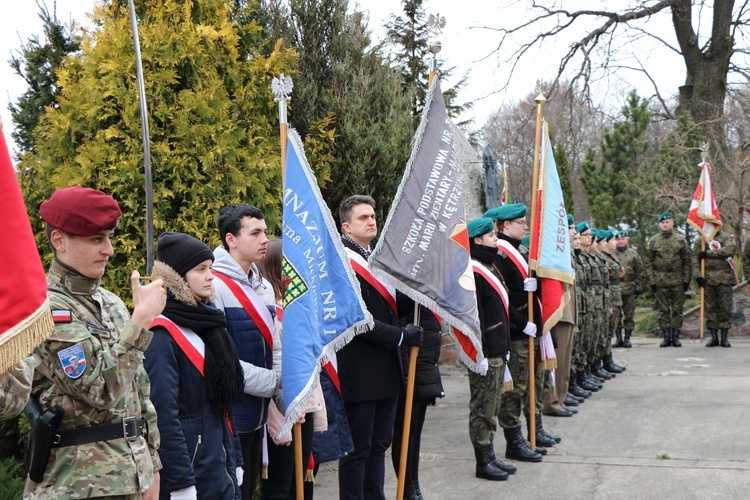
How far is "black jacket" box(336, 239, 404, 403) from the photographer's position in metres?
4.82

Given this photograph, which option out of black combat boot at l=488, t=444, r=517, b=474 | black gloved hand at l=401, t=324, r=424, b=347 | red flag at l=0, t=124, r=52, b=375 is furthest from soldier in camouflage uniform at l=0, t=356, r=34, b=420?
black combat boot at l=488, t=444, r=517, b=474

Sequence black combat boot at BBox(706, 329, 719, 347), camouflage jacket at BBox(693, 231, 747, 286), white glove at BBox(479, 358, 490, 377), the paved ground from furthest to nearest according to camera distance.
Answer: camouflage jacket at BBox(693, 231, 747, 286) < black combat boot at BBox(706, 329, 719, 347) < the paved ground < white glove at BBox(479, 358, 490, 377)

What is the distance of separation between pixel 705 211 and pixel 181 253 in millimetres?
12556

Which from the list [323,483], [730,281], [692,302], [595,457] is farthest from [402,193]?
[692,302]

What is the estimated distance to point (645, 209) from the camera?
2038cm

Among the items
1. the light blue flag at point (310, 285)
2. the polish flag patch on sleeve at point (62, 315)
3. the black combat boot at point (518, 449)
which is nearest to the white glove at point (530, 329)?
the black combat boot at point (518, 449)

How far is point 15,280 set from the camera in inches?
67.2

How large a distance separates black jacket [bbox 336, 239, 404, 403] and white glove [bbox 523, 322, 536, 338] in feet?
6.84

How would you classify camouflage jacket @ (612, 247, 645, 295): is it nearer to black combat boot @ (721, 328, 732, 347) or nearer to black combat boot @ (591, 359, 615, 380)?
black combat boot @ (721, 328, 732, 347)

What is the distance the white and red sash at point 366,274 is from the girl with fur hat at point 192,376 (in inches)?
65.5

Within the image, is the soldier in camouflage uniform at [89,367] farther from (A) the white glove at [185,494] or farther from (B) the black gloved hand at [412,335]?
(B) the black gloved hand at [412,335]

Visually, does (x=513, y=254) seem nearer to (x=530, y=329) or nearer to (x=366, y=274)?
(x=530, y=329)

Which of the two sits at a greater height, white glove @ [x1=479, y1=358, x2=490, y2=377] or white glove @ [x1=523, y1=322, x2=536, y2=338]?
white glove @ [x1=523, y1=322, x2=536, y2=338]

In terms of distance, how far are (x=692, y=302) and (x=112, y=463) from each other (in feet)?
54.8
